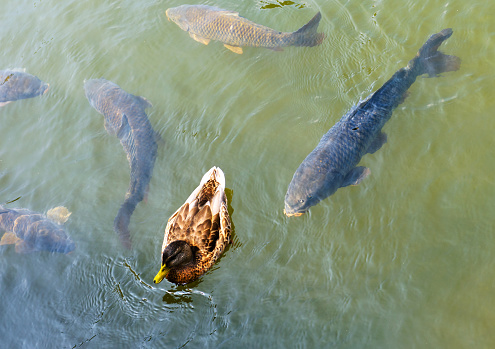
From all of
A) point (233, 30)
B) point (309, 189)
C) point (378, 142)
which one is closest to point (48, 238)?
point (309, 189)

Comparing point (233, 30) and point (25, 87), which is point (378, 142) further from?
point (25, 87)

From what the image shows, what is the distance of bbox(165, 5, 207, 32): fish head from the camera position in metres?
7.39

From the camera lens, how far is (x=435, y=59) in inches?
223

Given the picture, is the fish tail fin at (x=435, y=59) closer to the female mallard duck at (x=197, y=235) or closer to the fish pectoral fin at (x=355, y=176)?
the fish pectoral fin at (x=355, y=176)

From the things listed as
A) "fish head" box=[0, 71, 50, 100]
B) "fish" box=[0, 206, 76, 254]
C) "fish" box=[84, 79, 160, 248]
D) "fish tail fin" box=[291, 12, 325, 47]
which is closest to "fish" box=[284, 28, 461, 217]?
"fish tail fin" box=[291, 12, 325, 47]

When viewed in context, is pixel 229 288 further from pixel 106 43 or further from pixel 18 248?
pixel 106 43

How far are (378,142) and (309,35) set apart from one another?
2344 millimetres

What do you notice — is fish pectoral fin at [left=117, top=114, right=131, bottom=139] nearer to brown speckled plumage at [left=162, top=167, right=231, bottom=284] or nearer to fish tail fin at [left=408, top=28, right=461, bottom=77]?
brown speckled plumage at [left=162, top=167, right=231, bottom=284]

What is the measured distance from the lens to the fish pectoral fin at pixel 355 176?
16.3 ft

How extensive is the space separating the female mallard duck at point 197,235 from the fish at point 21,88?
4.48 meters

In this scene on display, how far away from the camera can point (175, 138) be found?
20.8 feet

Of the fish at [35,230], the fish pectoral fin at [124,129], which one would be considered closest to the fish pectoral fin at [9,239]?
the fish at [35,230]

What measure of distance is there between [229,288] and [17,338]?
272cm

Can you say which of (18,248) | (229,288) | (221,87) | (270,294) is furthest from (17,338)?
(221,87)
